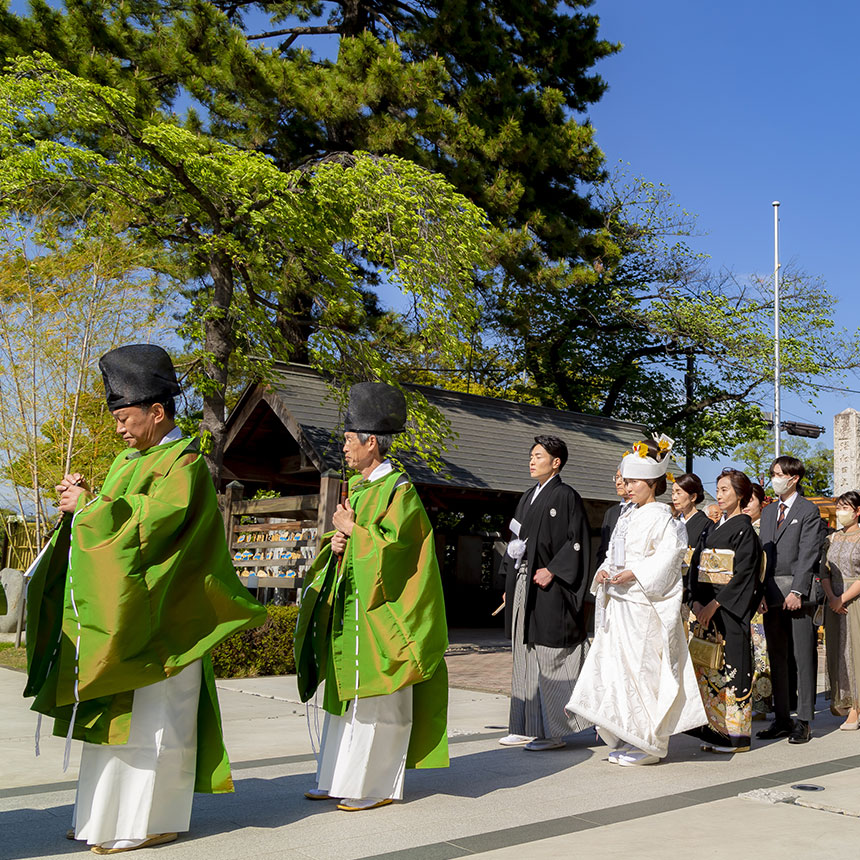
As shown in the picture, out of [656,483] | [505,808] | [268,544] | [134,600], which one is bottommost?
[505,808]

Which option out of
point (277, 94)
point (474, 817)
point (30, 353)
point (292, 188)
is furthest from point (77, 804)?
point (277, 94)

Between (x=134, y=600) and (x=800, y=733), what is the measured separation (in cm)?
480

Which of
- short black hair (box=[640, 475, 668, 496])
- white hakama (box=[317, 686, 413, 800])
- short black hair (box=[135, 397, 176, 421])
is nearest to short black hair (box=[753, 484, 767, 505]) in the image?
short black hair (box=[640, 475, 668, 496])

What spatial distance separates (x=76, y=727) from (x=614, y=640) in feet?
10.1

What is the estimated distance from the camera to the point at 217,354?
34.9ft

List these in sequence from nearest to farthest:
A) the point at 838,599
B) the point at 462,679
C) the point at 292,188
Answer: the point at 838,599 < the point at 462,679 < the point at 292,188

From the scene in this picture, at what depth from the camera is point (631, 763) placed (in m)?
5.42

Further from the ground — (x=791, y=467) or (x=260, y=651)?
(x=791, y=467)

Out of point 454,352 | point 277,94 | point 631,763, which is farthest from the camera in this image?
point 277,94

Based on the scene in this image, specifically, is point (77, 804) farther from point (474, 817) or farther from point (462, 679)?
point (462, 679)

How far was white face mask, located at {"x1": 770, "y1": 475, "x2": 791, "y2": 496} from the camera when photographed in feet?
23.4

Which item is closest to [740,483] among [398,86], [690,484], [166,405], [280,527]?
[690,484]

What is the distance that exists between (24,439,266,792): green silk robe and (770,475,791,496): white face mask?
15.3 feet

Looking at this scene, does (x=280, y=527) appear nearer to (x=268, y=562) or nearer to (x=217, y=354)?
(x=268, y=562)
